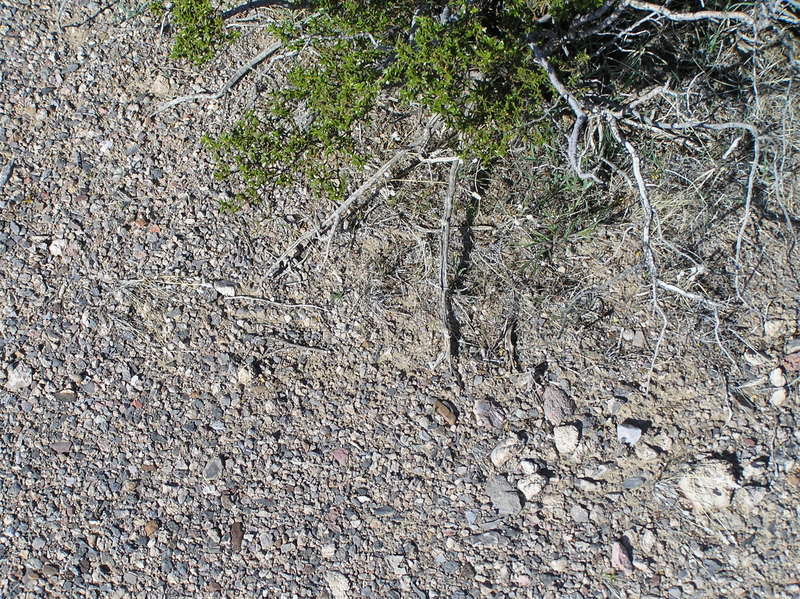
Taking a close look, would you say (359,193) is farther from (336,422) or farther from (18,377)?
(18,377)

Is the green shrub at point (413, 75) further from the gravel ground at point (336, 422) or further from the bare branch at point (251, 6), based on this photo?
the bare branch at point (251, 6)

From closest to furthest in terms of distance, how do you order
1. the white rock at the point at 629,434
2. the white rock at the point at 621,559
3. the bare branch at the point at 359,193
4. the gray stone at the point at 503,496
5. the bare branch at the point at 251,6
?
the white rock at the point at 621,559, the gray stone at the point at 503,496, the white rock at the point at 629,434, the bare branch at the point at 359,193, the bare branch at the point at 251,6

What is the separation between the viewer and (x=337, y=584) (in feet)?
8.05

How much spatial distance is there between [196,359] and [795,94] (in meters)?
2.63

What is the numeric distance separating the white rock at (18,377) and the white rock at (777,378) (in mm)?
2817

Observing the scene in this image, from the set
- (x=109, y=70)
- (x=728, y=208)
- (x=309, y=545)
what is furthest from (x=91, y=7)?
(x=728, y=208)

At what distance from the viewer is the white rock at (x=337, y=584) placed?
2.44 meters

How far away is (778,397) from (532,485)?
981 millimetres

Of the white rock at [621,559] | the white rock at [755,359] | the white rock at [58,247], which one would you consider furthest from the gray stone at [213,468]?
the white rock at [755,359]

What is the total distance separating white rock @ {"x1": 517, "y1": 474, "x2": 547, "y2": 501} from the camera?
2.58 m

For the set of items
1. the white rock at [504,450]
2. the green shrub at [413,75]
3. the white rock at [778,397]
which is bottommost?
the white rock at [778,397]

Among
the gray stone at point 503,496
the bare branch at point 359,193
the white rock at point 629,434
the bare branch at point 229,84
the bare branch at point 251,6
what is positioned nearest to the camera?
the gray stone at point 503,496

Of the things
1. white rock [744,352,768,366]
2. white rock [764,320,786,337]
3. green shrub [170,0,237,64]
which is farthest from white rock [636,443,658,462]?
green shrub [170,0,237,64]

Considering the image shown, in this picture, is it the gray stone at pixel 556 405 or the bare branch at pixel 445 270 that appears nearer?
the gray stone at pixel 556 405
